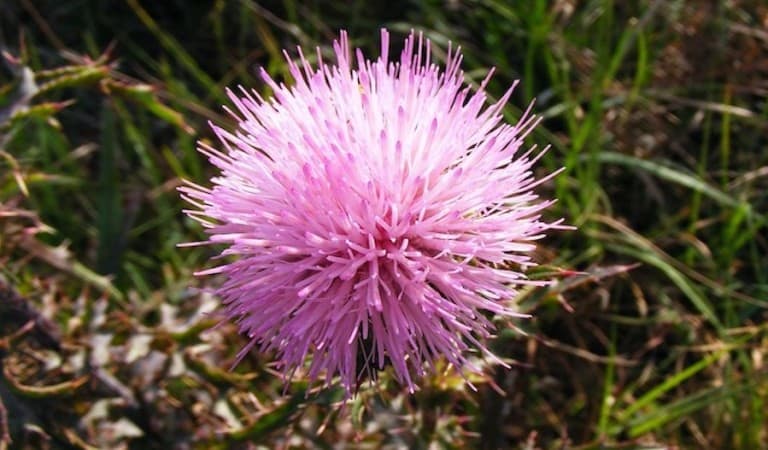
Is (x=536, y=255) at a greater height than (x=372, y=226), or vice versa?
(x=372, y=226)

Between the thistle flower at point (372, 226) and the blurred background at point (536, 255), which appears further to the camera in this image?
the blurred background at point (536, 255)

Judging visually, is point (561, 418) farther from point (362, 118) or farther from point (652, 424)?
point (362, 118)

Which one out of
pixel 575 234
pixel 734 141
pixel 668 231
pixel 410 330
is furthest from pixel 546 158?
pixel 410 330

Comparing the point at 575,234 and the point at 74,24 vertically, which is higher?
the point at 74,24

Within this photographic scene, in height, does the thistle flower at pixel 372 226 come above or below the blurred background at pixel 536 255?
above

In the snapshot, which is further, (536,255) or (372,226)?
(536,255)

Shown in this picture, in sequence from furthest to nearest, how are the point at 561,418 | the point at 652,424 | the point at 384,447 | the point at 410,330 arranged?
1. the point at 561,418
2. the point at 652,424
3. the point at 384,447
4. the point at 410,330
